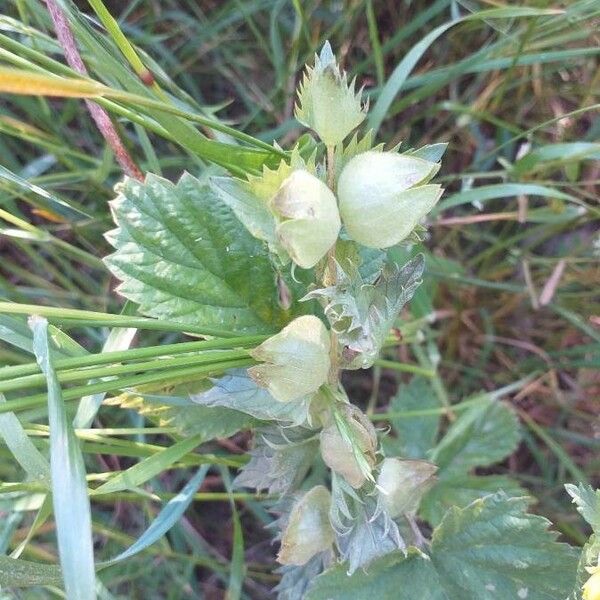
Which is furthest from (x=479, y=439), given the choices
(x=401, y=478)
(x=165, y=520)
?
(x=165, y=520)

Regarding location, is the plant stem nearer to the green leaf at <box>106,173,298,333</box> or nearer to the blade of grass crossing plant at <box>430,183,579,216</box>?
the green leaf at <box>106,173,298,333</box>

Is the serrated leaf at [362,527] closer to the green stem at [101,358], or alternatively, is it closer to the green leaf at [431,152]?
the green stem at [101,358]

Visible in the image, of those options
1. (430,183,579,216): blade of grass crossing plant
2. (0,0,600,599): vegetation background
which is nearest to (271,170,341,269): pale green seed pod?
(430,183,579,216): blade of grass crossing plant

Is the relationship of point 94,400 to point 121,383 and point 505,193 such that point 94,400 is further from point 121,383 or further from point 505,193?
point 505,193

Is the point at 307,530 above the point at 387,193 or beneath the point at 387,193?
beneath

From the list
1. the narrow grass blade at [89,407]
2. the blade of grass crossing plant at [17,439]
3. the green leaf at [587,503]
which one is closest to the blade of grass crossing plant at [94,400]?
the narrow grass blade at [89,407]

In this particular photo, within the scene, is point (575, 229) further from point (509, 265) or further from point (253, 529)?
point (253, 529)

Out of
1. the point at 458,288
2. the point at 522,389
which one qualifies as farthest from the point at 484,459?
the point at 458,288
